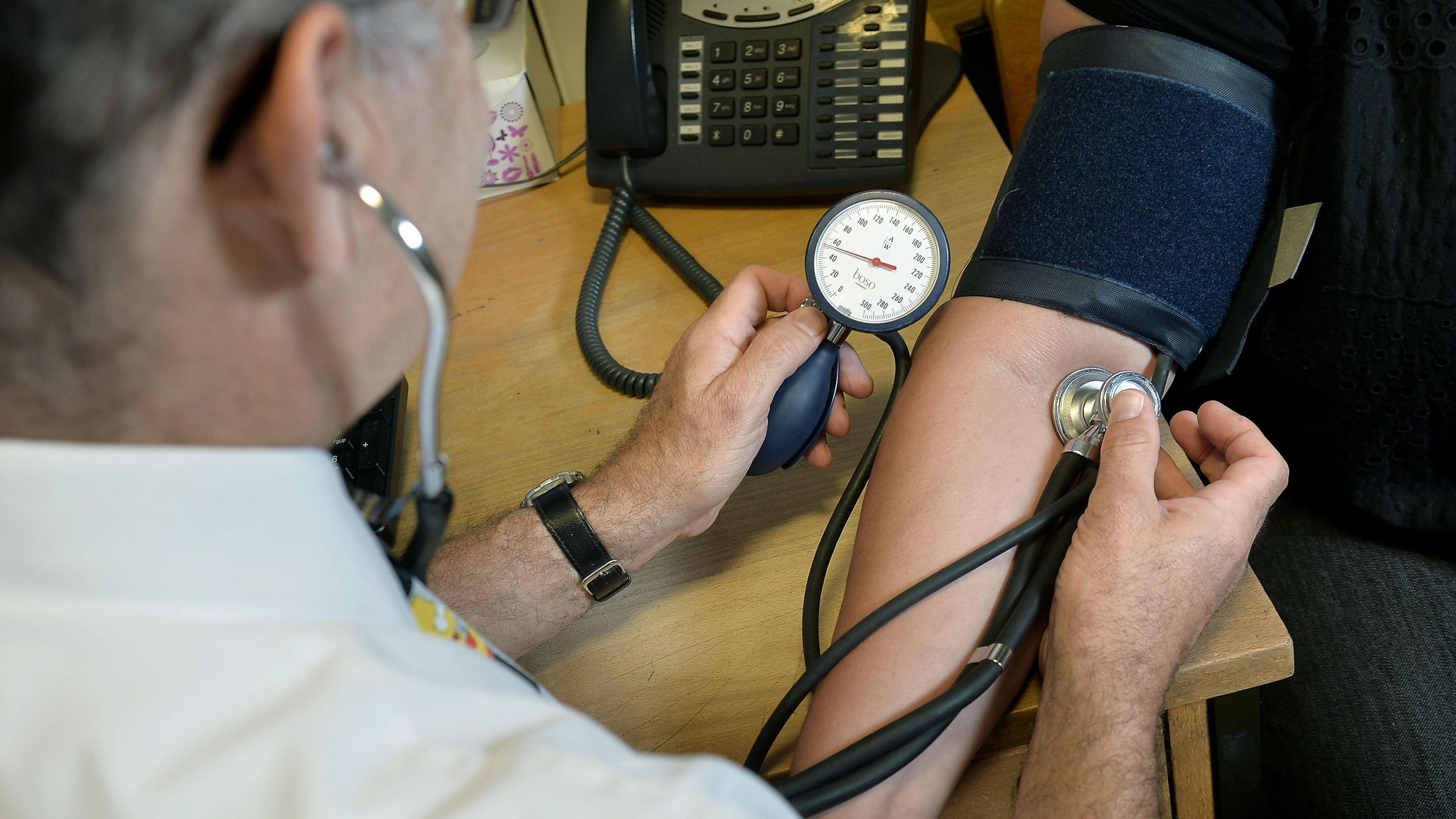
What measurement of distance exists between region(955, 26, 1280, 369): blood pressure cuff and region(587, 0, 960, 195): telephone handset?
24 centimetres

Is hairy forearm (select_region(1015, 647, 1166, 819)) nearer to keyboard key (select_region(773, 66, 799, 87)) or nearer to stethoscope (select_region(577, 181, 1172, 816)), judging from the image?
stethoscope (select_region(577, 181, 1172, 816))

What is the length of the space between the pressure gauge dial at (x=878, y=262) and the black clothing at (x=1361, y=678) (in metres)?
0.53

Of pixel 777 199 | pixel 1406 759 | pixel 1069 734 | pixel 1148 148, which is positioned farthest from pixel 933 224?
pixel 1406 759

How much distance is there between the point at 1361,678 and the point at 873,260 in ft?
2.08

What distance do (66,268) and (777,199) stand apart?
0.78 meters

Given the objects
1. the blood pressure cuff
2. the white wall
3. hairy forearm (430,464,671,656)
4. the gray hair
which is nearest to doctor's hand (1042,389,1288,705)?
the blood pressure cuff

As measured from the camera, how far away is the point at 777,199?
1.03m

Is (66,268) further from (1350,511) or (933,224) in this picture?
(1350,511)

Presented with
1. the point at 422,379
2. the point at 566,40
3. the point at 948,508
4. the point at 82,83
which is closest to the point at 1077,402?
the point at 948,508

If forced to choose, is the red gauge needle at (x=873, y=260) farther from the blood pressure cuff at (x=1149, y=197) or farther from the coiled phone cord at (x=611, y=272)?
the coiled phone cord at (x=611, y=272)

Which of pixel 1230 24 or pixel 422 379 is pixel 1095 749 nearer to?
pixel 422 379

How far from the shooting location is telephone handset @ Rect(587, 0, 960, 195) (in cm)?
98

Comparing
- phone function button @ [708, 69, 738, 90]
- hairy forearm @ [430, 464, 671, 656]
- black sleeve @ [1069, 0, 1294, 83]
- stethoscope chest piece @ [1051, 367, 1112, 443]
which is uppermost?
black sleeve @ [1069, 0, 1294, 83]

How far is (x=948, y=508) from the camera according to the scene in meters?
0.71
